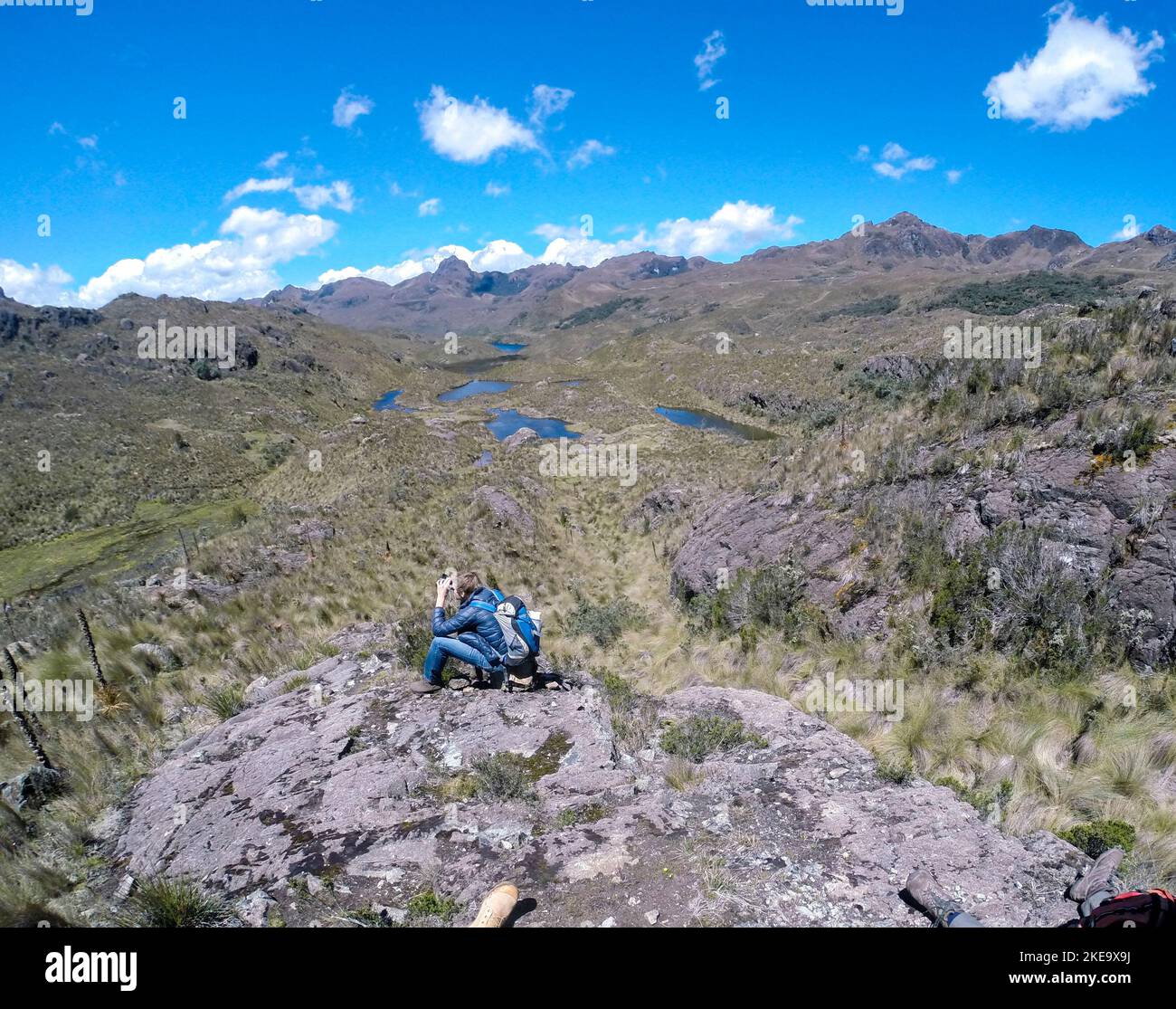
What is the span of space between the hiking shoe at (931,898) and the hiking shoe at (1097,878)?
0.73 meters

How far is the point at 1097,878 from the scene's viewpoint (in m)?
3.66

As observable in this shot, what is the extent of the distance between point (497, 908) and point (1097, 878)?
3.91 meters

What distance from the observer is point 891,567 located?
8.70m

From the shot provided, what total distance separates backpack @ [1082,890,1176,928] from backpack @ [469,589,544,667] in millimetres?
5134

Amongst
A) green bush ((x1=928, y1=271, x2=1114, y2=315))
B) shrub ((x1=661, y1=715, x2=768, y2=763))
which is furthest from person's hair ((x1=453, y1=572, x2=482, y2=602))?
green bush ((x1=928, y1=271, x2=1114, y2=315))

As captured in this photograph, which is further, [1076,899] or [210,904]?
[210,904]

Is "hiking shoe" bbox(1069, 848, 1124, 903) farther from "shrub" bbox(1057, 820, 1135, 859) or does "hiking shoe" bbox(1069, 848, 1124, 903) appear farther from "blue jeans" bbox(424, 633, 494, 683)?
"blue jeans" bbox(424, 633, 494, 683)

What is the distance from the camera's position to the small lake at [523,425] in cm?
4784

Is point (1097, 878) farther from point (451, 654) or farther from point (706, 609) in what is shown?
point (706, 609)

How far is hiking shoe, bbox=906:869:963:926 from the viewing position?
3576 millimetres

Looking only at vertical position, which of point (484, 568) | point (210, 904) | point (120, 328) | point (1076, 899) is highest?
point (120, 328)
